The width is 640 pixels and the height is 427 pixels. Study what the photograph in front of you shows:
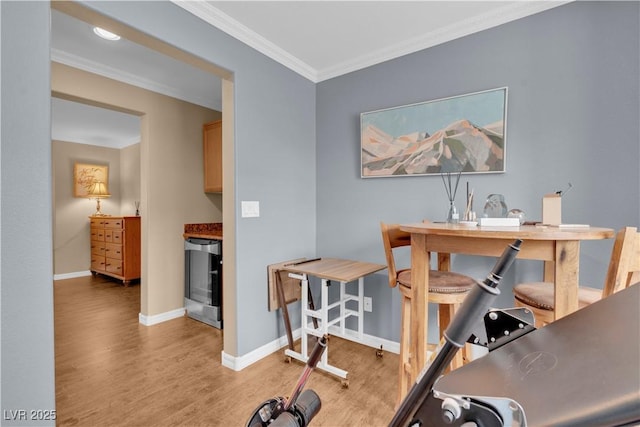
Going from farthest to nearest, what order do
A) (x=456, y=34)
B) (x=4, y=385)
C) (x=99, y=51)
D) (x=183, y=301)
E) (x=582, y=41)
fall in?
(x=183, y=301) → (x=99, y=51) → (x=456, y=34) → (x=582, y=41) → (x=4, y=385)

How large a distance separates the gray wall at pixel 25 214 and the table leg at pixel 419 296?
4.60 feet

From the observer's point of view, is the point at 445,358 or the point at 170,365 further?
the point at 170,365

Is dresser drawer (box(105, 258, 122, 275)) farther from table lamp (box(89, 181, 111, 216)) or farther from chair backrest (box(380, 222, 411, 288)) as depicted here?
chair backrest (box(380, 222, 411, 288))

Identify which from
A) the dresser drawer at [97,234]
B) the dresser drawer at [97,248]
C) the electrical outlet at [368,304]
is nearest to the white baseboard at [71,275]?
the dresser drawer at [97,248]

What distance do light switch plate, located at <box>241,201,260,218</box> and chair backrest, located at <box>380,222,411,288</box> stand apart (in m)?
1.03

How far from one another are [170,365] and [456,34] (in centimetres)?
323

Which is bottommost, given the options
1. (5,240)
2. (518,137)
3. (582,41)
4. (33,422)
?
(33,422)

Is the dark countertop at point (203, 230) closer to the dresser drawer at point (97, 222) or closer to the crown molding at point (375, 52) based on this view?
the crown molding at point (375, 52)

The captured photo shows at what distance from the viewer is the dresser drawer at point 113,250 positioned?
15.2ft

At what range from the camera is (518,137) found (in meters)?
1.91

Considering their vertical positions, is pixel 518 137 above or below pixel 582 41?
below

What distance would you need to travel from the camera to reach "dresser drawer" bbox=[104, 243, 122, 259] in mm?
4633

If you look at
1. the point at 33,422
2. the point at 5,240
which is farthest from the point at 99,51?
the point at 33,422

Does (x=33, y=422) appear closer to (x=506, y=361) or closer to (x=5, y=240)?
(x=5, y=240)
